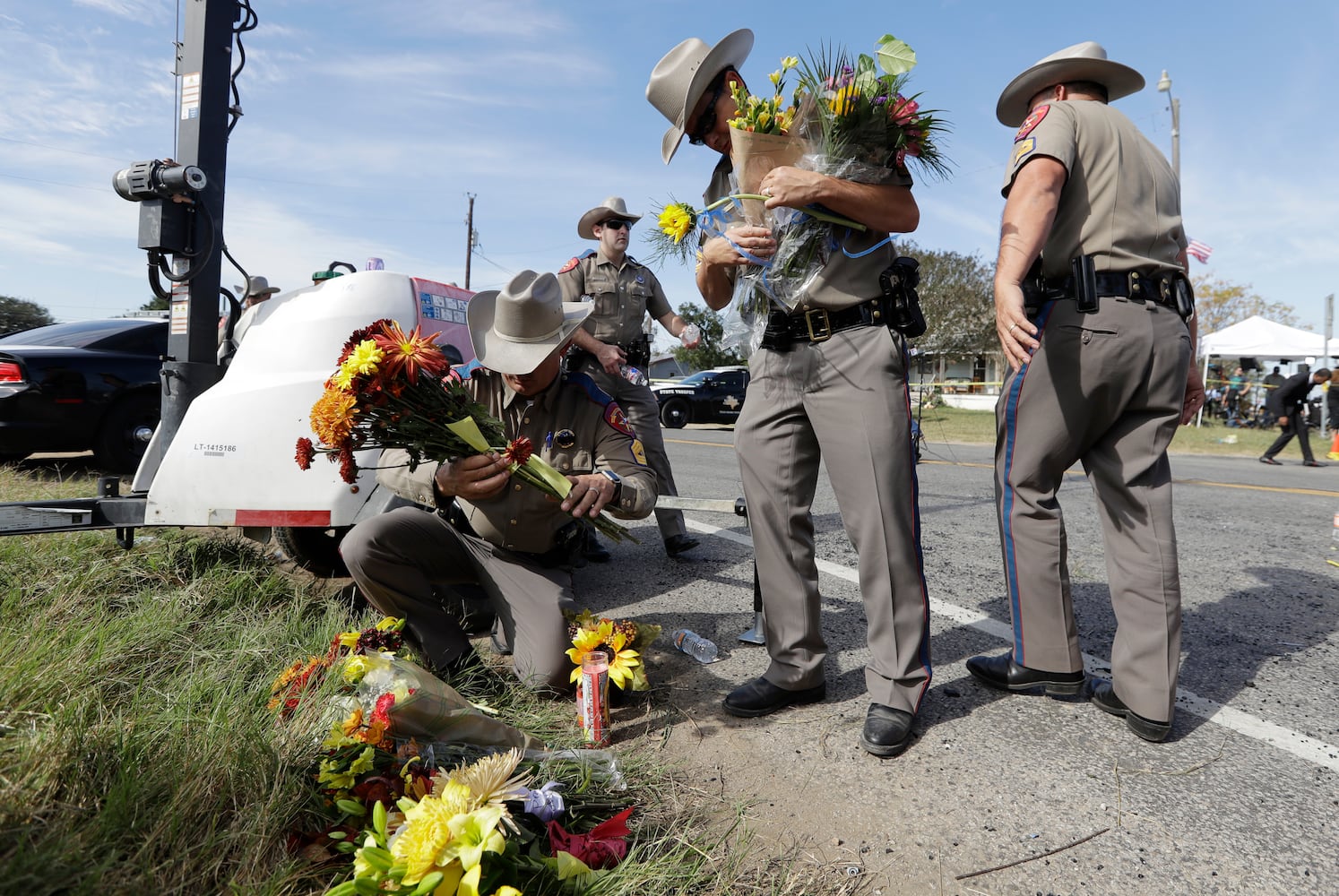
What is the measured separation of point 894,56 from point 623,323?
2779 millimetres

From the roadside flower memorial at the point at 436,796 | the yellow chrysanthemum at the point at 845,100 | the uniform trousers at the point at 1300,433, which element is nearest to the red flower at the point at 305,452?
the roadside flower memorial at the point at 436,796

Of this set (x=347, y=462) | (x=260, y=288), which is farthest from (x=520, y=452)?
(x=260, y=288)

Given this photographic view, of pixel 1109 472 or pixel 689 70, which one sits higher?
pixel 689 70

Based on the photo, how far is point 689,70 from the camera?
8.33ft

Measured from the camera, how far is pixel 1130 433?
8.18 ft

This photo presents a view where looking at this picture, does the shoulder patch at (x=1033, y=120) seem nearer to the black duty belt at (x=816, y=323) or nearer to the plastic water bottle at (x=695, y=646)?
the black duty belt at (x=816, y=323)

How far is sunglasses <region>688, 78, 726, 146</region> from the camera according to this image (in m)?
2.60

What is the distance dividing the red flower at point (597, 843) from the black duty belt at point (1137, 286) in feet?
6.80

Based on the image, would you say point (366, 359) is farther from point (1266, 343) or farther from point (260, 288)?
point (1266, 343)

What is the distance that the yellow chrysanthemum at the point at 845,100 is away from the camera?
7.42 feet

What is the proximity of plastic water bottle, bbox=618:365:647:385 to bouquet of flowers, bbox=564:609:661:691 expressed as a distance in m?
2.15

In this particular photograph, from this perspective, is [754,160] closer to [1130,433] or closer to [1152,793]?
[1130,433]

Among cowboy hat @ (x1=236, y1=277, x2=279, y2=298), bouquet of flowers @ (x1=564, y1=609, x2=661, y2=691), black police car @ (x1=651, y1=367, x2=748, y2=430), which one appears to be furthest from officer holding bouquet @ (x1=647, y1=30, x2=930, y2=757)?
black police car @ (x1=651, y1=367, x2=748, y2=430)

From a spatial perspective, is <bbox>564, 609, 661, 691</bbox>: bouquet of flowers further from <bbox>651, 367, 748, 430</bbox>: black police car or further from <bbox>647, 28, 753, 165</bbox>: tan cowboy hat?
<bbox>651, 367, 748, 430</bbox>: black police car
